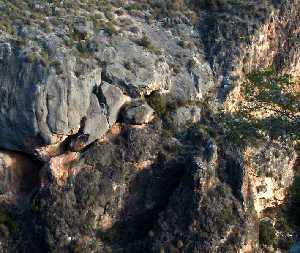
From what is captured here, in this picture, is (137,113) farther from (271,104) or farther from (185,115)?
(271,104)

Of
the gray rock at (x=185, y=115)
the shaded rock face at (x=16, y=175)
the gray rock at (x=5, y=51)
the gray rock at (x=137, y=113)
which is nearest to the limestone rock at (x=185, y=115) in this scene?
the gray rock at (x=185, y=115)

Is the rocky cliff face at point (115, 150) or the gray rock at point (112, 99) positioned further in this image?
the gray rock at point (112, 99)

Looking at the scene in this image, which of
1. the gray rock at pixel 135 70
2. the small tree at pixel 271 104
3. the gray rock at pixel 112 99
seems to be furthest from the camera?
the small tree at pixel 271 104

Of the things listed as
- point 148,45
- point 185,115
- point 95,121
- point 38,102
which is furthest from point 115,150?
point 148,45

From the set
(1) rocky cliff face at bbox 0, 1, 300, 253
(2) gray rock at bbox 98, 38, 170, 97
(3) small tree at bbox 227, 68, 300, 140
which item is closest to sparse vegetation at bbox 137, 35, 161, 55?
(1) rocky cliff face at bbox 0, 1, 300, 253

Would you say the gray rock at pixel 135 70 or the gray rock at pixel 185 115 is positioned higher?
the gray rock at pixel 135 70

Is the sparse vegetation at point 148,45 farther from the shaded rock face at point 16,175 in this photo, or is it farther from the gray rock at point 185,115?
the shaded rock face at point 16,175

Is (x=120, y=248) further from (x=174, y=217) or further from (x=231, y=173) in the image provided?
(x=231, y=173)
